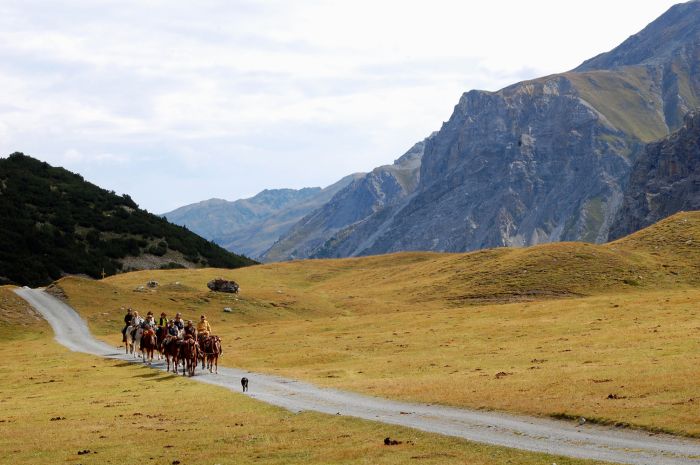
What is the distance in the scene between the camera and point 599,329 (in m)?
62.0

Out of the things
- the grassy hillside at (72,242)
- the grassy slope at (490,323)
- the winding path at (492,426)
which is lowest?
the winding path at (492,426)

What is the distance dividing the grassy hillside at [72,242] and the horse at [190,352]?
10915cm

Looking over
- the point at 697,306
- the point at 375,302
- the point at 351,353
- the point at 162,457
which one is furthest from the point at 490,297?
the point at 162,457

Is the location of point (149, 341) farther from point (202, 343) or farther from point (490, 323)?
point (490, 323)

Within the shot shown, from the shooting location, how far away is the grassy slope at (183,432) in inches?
1042

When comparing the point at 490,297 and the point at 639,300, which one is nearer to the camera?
the point at 639,300

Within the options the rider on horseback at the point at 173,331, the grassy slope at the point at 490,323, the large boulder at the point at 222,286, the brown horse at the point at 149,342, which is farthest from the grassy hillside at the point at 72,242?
the rider on horseback at the point at 173,331

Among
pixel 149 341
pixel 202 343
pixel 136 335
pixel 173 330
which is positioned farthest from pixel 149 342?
pixel 202 343

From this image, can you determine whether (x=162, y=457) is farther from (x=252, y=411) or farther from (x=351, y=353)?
(x=351, y=353)

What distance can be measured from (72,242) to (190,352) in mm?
129587

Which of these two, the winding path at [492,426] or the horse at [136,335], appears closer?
the winding path at [492,426]

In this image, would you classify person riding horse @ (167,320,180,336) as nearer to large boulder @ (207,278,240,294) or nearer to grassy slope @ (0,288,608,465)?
grassy slope @ (0,288,608,465)

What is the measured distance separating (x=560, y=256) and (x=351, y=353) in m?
57.9

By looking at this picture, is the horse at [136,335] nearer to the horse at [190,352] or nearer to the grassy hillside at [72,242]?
the horse at [190,352]
